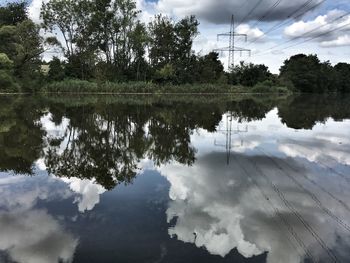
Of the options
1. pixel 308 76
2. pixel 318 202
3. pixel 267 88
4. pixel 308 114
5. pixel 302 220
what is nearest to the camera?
pixel 302 220

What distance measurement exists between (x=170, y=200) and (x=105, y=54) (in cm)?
5828

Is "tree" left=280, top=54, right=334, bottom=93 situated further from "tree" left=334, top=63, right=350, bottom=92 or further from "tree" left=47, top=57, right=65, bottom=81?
"tree" left=47, top=57, right=65, bottom=81

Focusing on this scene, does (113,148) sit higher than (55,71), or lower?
lower

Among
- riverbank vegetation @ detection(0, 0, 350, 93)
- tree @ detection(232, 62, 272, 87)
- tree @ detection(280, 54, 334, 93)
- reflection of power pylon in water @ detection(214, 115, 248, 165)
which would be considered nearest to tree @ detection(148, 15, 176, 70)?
riverbank vegetation @ detection(0, 0, 350, 93)

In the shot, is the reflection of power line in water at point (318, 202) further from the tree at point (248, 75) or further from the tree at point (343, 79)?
the tree at point (343, 79)

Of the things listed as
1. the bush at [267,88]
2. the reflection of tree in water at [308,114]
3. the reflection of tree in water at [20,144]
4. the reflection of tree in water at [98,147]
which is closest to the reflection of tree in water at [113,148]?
the reflection of tree in water at [98,147]

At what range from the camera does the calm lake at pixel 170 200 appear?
14.6ft

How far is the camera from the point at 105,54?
62.1 meters

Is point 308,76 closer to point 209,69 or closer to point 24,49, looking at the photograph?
point 209,69

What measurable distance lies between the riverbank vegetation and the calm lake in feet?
129

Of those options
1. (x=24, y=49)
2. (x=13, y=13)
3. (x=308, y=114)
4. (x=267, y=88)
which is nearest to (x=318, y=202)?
(x=308, y=114)

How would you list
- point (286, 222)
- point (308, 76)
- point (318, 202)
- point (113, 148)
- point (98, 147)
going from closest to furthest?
1. point (286, 222)
2. point (318, 202)
3. point (113, 148)
4. point (98, 147)
5. point (308, 76)

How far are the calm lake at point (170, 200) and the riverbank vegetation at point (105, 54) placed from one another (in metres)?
39.4

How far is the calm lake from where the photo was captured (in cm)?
444
